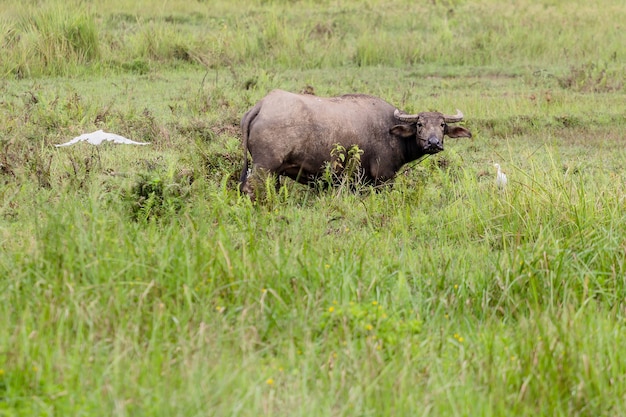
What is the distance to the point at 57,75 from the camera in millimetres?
10914

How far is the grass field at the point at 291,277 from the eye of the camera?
10.2 feet

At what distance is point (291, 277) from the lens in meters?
3.94

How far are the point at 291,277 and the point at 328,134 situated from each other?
2.76 meters

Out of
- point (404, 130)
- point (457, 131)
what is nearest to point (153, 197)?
point (404, 130)

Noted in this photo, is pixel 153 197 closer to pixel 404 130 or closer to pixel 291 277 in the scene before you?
pixel 291 277

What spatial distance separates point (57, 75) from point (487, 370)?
8.77m

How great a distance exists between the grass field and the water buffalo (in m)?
0.22

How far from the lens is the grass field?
312 centimetres

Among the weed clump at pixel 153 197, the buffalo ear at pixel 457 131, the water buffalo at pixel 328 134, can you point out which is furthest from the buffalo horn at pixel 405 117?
the weed clump at pixel 153 197

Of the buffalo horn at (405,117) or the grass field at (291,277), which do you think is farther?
the buffalo horn at (405,117)

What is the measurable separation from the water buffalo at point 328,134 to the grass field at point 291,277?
222mm

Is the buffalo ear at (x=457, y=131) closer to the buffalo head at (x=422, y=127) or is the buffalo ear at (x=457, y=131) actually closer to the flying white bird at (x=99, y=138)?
the buffalo head at (x=422, y=127)

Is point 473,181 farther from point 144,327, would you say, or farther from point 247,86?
point 247,86

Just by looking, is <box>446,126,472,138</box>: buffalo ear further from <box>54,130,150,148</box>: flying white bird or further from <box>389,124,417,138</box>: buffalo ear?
<box>54,130,150,148</box>: flying white bird
